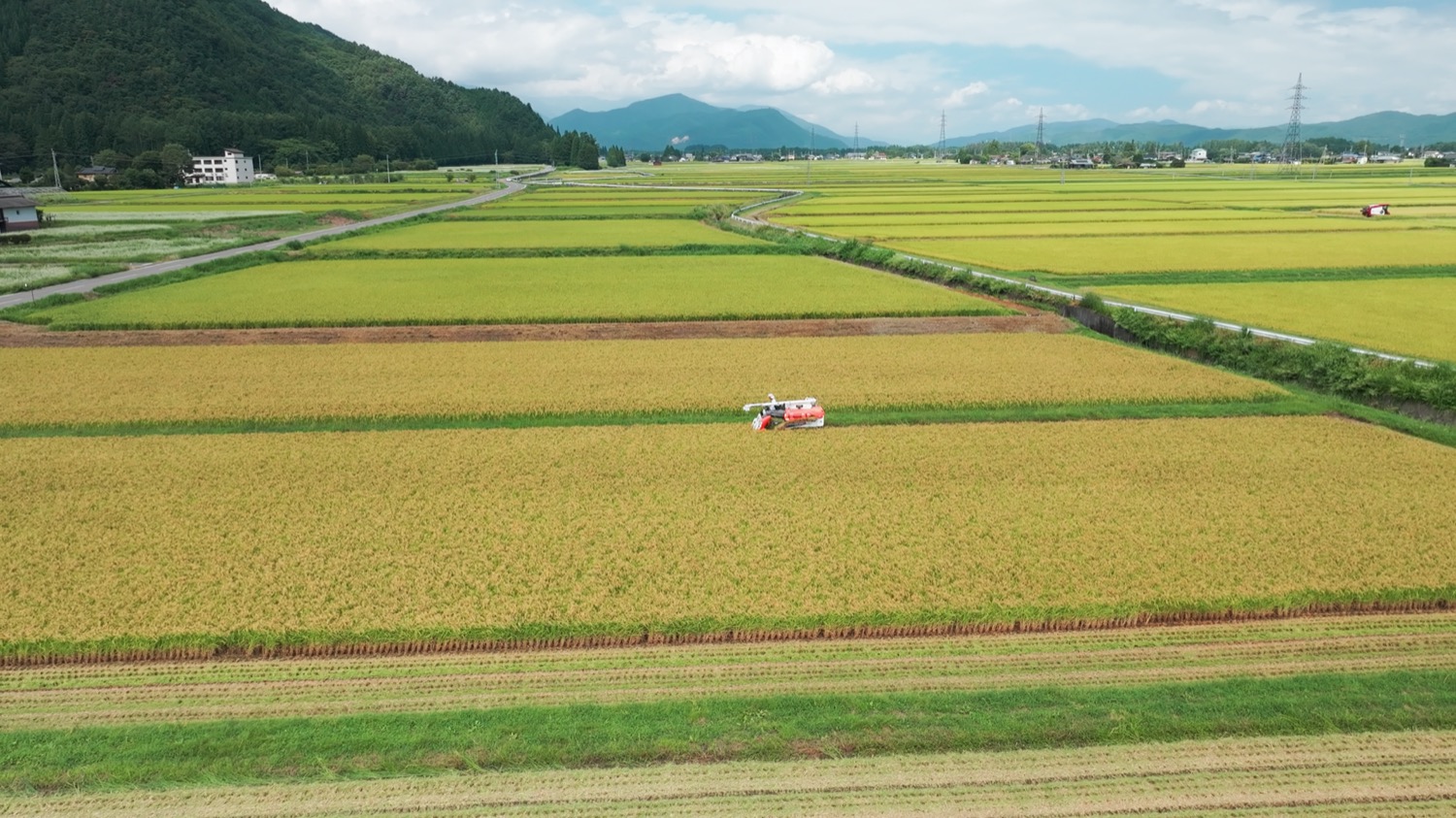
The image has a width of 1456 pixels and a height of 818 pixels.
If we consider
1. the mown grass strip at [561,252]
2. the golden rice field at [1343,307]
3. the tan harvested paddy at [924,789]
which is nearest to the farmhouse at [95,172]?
the mown grass strip at [561,252]

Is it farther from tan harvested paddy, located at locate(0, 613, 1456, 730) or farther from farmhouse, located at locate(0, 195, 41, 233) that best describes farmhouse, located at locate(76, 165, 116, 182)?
tan harvested paddy, located at locate(0, 613, 1456, 730)

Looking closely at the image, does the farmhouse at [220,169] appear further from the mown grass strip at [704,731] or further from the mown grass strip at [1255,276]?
the mown grass strip at [704,731]

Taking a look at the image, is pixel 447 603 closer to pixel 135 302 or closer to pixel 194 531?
pixel 194 531

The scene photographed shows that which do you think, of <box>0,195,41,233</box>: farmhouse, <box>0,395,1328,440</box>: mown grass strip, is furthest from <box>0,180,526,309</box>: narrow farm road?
<box>0,395,1328,440</box>: mown grass strip

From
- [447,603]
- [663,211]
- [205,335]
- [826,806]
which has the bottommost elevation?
[826,806]

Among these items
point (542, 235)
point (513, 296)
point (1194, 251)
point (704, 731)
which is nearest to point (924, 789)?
point (704, 731)

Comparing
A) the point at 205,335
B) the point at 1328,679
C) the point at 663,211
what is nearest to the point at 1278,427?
the point at 1328,679
